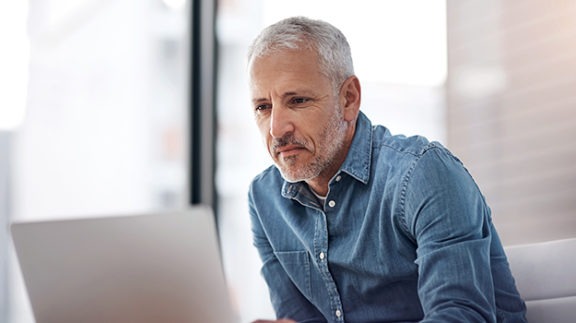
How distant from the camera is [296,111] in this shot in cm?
185

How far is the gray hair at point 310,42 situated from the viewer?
1850 millimetres

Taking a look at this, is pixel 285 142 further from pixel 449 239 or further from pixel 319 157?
pixel 449 239

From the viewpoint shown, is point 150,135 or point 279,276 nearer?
point 279,276

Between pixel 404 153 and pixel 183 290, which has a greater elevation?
pixel 404 153

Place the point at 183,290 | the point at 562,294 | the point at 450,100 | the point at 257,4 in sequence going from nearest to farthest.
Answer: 1. the point at 183,290
2. the point at 562,294
3. the point at 450,100
4. the point at 257,4

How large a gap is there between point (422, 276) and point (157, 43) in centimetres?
241

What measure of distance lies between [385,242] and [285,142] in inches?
12.4

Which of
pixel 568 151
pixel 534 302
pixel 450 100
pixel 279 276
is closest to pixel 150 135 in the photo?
pixel 450 100

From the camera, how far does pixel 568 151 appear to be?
2201 millimetres

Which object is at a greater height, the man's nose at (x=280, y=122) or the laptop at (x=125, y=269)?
the man's nose at (x=280, y=122)

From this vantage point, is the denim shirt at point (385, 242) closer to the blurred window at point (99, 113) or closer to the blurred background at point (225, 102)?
the blurred background at point (225, 102)

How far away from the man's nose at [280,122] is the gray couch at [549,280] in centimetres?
58

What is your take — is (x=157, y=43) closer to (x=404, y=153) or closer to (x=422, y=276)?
(x=404, y=153)

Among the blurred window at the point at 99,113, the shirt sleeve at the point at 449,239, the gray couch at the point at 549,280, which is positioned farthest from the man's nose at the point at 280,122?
the blurred window at the point at 99,113
